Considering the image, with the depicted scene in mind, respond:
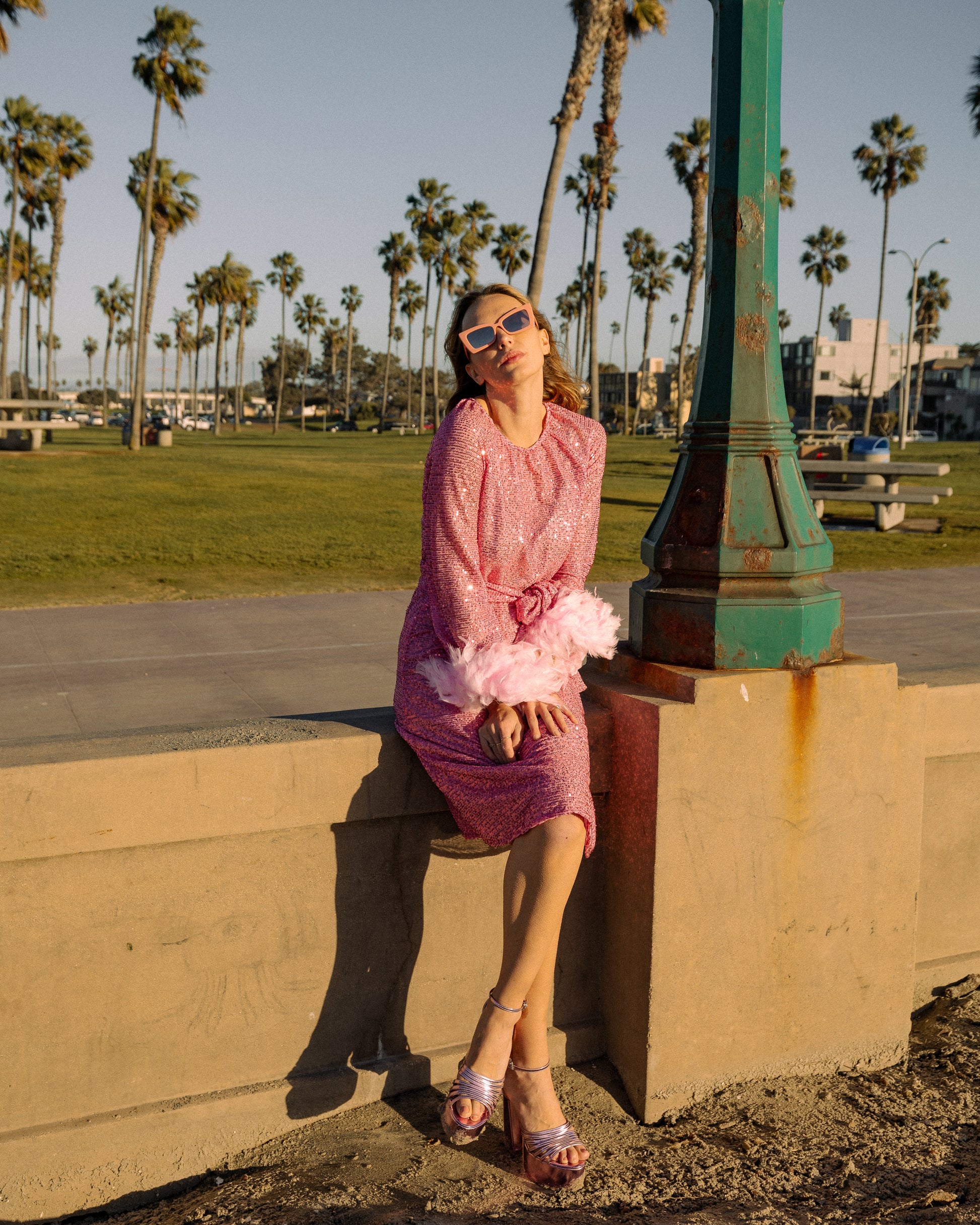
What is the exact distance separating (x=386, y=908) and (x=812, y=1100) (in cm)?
132

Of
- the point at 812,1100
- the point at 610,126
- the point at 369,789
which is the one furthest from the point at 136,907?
the point at 610,126

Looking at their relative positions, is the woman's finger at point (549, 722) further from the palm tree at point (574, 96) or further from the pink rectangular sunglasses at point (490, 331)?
the palm tree at point (574, 96)

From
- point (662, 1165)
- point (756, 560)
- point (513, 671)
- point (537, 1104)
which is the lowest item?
point (662, 1165)

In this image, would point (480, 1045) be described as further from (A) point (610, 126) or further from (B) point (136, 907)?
(A) point (610, 126)

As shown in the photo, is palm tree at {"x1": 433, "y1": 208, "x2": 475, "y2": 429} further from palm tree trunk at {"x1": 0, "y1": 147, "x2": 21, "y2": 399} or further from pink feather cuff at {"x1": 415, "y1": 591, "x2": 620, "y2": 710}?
pink feather cuff at {"x1": 415, "y1": 591, "x2": 620, "y2": 710}

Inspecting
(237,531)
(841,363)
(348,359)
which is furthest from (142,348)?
(841,363)

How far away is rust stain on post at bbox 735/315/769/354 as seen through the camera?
3111mm

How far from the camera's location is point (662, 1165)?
9.18 feet

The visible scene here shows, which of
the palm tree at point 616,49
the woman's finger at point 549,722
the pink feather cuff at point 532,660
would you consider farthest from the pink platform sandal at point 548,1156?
the palm tree at point 616,49

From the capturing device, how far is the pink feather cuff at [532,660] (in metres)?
2.69

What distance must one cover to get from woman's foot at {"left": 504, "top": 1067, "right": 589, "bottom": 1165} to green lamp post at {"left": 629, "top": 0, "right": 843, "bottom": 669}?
115 centimetres

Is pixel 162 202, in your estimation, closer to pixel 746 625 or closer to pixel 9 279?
pixel 9 279

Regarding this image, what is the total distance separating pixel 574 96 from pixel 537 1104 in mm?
21648

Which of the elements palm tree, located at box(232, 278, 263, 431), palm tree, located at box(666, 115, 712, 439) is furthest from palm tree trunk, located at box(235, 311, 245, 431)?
palm tree, located at box(666, 115, 712, 439)
